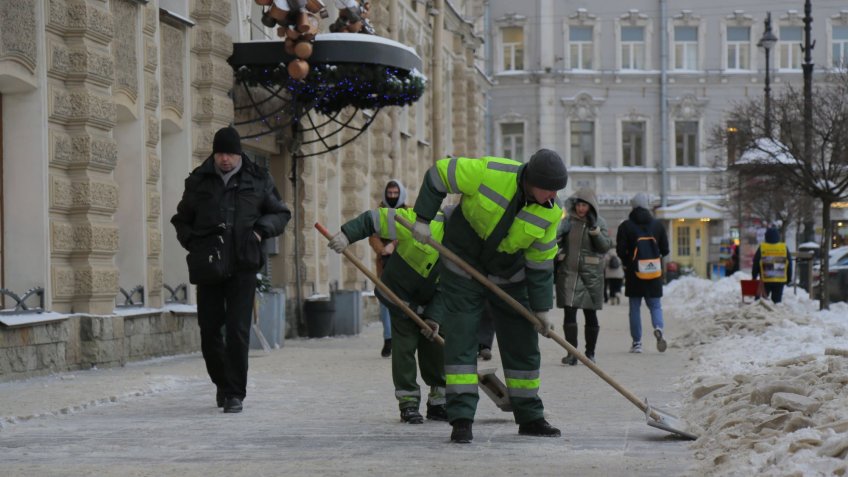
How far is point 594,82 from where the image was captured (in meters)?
55.3

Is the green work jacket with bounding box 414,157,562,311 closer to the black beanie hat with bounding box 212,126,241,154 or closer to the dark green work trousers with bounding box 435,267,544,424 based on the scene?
the dark green work trousers with bounding box 435,267,544,424

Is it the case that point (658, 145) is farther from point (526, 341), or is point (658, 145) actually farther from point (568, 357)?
point (526, 341)

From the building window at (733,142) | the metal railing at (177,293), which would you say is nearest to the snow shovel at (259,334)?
the metal railing at (177,293)

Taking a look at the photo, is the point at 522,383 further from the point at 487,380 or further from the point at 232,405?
the point at 232,405

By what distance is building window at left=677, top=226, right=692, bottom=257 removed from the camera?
54.9m

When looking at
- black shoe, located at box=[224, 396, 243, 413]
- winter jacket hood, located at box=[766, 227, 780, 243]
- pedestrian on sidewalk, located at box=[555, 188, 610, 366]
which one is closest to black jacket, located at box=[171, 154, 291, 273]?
black shoe, located at box=[224, 396, 243, 413]

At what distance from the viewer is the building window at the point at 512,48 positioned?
55.7 m

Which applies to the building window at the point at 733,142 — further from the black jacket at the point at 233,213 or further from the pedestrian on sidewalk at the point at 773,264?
the black jacket at the point at 233,213

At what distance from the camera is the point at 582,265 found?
14.8 meters

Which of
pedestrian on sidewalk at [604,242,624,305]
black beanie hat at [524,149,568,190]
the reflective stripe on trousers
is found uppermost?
black beanie hat at [524,149,568,190]

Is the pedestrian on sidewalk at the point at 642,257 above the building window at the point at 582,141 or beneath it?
beneath

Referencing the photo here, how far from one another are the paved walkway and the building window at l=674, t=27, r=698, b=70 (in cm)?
4391

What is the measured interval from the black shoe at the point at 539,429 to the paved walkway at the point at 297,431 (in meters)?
0.10

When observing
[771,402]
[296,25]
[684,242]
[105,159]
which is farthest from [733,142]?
[684,242]
